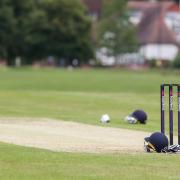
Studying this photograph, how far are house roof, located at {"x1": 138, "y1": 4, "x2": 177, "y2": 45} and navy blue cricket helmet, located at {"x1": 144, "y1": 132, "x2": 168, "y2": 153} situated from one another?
140 m

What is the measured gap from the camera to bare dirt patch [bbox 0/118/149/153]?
1989 cm

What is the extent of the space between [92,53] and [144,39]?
1295 inches

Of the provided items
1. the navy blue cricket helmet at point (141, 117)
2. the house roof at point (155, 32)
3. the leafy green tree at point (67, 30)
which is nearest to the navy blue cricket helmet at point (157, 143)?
the navy blue cricket helmet at point (141, 117)

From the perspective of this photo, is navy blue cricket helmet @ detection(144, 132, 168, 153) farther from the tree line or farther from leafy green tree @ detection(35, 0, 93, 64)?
leafy green tree @ detection(35, 0, 93, 64)

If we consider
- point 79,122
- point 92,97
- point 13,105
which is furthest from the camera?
point 92,97

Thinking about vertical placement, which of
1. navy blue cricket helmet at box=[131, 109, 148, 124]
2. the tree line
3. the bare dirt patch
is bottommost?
the bare dirt patch

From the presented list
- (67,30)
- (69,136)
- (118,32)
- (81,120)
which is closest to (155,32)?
(118,32)

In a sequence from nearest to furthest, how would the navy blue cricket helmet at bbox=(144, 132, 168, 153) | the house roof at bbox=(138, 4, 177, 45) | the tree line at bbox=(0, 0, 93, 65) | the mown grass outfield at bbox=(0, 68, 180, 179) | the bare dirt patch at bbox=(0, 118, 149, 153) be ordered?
the mown grass outfield at bbox=(0, 68, 180, 179)
the navy blue cricket helmet at bbox=(144, 132, 168, 153)
the bare dirt patch at bbox=(0, 118, 149, 153)
the tree line at bbox=(0, 0, 93, 65)
the house roof at bbox=(138, 4, 177, 45)

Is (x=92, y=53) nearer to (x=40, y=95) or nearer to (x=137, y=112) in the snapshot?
(x=40, y=95)

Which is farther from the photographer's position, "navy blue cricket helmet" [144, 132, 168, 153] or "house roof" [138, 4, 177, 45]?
"house roof" [138, 4, 177, 45]

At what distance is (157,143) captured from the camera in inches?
746

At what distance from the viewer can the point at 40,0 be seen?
440 ft

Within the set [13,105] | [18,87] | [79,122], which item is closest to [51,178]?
[79,122]

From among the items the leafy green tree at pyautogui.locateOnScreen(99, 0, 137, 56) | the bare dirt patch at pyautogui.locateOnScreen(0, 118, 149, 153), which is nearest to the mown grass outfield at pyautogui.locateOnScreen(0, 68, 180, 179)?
the bare dirt patch at pyautogui.locateOnScreen(0, 118, 149, 153)
